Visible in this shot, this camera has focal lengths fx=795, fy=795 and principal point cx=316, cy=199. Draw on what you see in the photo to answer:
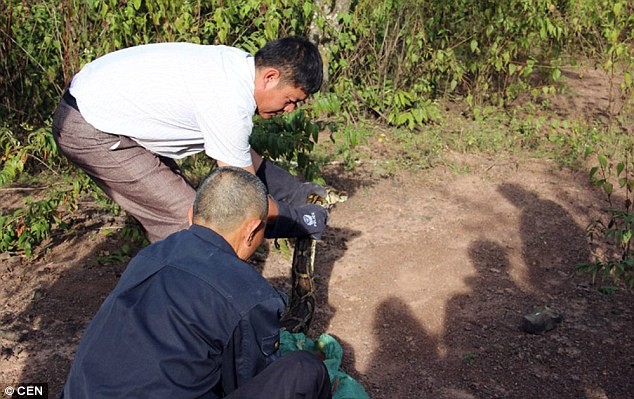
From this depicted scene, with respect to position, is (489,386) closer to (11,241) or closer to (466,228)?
(466,228)

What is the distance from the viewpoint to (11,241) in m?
5.20

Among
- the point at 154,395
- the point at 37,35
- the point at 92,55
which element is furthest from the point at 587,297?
the point at 37,35

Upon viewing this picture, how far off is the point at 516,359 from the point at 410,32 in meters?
4.45

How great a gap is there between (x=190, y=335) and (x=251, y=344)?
231mm

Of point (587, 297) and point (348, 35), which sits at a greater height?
point (348, 35)

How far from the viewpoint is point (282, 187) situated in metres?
4.61

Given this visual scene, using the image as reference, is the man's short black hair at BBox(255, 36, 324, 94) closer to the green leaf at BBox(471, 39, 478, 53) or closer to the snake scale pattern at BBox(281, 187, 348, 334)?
the snake scale pattern at BBox(281, 187, 348, 334)

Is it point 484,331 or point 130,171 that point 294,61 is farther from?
point 484,331

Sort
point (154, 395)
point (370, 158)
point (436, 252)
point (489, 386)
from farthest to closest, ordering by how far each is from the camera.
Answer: point (370, 158) < point (436, 252) < point (489, 386) < point (154, 395)

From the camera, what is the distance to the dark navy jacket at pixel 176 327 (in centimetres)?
240

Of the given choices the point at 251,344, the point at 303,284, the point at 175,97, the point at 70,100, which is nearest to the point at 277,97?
the point at 175,97

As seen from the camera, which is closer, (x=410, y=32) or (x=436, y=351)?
(x=436, y=351)

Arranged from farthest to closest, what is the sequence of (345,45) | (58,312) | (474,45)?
(474,45)
(345,45)
(58,312)

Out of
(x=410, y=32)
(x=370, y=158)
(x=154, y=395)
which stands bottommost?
(x=370, y=158)
